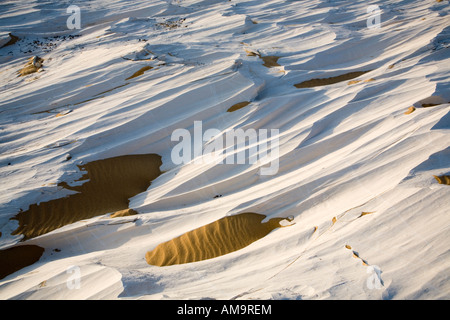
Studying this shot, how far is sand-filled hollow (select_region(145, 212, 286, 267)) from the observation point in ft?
9.18

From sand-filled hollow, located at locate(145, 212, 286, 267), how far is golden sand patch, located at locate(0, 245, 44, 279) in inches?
42.1

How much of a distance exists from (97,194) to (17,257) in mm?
1004

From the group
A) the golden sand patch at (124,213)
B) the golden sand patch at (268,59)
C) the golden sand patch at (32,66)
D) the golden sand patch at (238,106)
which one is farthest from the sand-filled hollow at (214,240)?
the golden sand patch at (32,66)

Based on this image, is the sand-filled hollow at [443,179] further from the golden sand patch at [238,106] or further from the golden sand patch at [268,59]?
the golden sand patch at [268,59]

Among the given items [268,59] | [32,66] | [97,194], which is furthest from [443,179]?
[32,66]

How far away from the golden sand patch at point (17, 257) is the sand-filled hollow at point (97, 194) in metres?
0.13

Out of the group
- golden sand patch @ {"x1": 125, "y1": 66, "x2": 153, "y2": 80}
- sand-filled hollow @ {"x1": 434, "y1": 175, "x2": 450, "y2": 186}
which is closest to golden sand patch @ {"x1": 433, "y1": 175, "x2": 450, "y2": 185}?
sand-filled hollow @ {"x1": 434, "y1": 175, "x2": 450, "y2": 186}

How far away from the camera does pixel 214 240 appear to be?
2.96m

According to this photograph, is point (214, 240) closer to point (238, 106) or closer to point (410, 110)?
point (238, 106)

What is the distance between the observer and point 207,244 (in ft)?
9.55

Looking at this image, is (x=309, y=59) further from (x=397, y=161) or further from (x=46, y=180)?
(x=46, y=180)

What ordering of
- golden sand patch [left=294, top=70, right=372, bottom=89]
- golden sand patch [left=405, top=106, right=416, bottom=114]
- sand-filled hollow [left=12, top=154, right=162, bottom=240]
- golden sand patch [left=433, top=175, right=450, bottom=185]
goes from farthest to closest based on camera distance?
golden sand patch [left=294, top=70, right=372, bottom=89] < golden sand patch [left=405, top=106, right=416, bottom=114] < sand-filled hollow [left=12, top=154, right=162, bottom=240] < golden sand patch [left=433, top=175, right=450, bottom=185]

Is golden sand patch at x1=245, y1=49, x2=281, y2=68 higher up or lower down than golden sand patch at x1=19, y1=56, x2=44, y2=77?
lower down

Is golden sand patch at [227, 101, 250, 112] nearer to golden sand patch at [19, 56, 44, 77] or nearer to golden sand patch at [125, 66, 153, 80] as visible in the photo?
golden sand patch at [125, 66, 153, 80]
